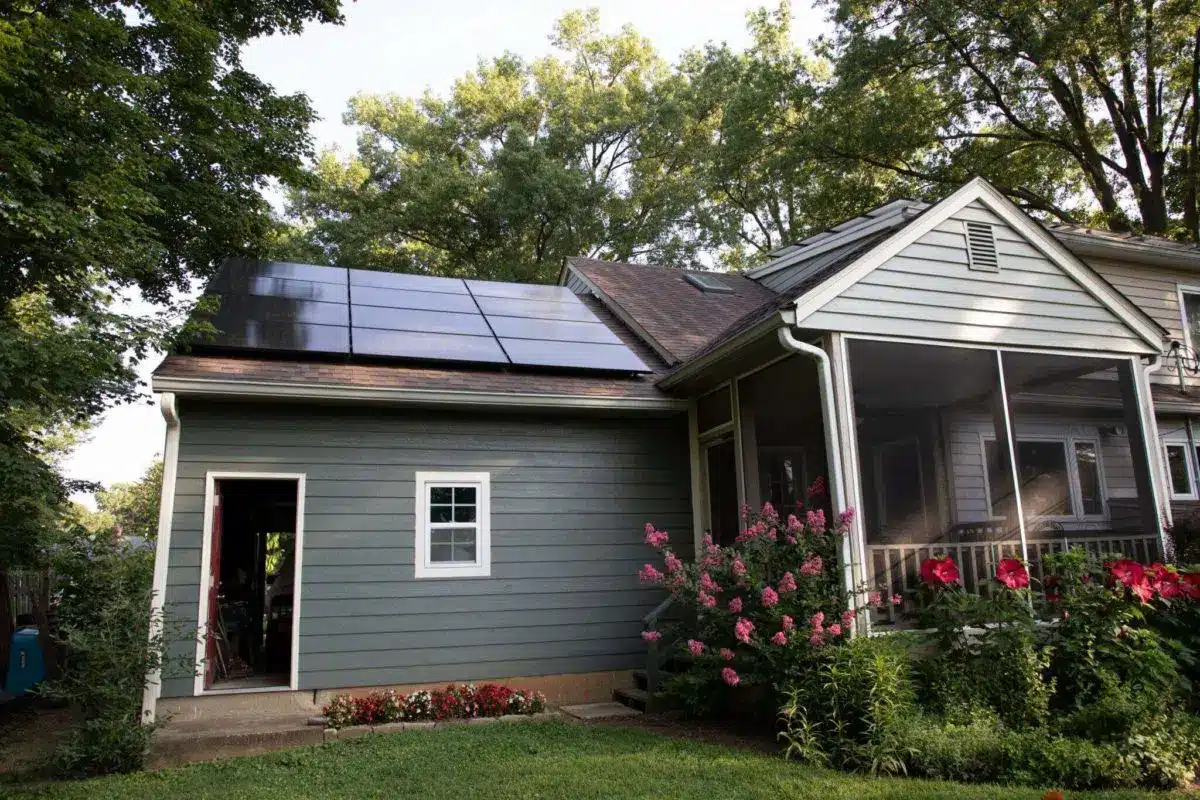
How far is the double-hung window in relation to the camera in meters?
10.5

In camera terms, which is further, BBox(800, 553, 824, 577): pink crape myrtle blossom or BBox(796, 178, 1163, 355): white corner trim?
BBox(796, 178, 1163, 355): white corner trim

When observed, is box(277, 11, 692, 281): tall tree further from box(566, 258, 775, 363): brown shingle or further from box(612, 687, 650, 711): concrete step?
box(612, 687, 650, 711): concrete step

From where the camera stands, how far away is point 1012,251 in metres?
7.45

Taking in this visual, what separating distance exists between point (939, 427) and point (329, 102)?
1052 centimetres

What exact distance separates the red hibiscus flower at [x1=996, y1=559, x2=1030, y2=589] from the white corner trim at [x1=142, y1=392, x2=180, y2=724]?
6.47m

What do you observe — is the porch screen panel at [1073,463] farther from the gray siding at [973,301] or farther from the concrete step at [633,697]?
the concrete step at [633,697]

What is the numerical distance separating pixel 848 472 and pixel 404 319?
16.9ft

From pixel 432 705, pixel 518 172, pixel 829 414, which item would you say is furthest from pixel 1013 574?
pixel 518 172

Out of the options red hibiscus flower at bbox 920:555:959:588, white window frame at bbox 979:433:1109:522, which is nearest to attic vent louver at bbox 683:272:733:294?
white window frame at bbox 979:433:1109:522

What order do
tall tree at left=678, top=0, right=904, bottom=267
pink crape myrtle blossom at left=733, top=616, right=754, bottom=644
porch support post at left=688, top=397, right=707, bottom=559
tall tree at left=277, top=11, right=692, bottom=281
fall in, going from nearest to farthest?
1. pink crape myrtle blossom at left=733, top=616, right=754, bottom=644
2. porch support post at left=688, top=397, right=707, bottom=559
3. tall tree at left=678, top=0, right=904, bottom=267
4. tall tree at left=277, top=11, right=692, bottom=281

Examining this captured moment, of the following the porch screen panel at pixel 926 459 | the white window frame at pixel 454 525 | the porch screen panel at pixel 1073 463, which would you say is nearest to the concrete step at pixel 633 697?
the white window frame at pixel 454 525

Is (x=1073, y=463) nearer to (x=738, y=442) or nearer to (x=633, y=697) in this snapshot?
(x=738, y=442)

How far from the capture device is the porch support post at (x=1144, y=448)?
7438 millimetres

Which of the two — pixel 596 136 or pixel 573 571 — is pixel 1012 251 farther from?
pixel 596 136
